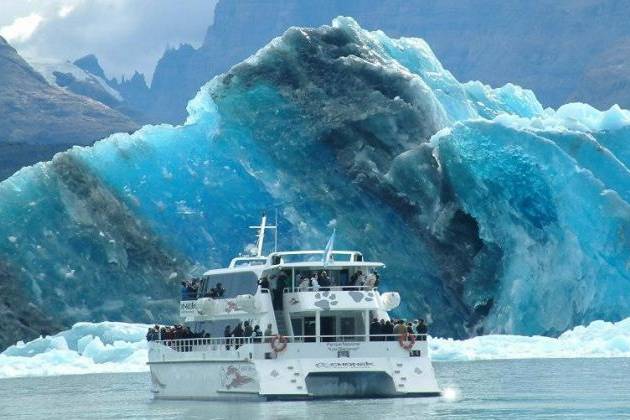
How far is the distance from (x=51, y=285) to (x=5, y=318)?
7.74 ft

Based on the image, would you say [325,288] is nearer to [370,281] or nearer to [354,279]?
[354,279]

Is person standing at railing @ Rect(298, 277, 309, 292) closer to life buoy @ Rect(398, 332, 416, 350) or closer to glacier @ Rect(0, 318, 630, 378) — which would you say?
life buoy @ Rect(398, 332, 416, 350)

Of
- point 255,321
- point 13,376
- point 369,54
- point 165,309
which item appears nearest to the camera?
point 255,321

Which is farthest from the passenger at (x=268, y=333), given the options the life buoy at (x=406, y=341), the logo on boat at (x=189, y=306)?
the logo on boat at (x=189, y=306)

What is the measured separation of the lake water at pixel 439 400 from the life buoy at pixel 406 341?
4.58ft

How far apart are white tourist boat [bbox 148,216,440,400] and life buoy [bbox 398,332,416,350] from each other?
0.08ft

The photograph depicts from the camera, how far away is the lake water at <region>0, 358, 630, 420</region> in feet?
129

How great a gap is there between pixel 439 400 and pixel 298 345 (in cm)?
423

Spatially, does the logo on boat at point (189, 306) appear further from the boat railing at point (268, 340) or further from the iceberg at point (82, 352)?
the iceberg at point (82, 352)

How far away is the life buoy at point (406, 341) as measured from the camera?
42125 mm

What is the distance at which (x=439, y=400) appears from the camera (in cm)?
4309

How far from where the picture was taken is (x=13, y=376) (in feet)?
214

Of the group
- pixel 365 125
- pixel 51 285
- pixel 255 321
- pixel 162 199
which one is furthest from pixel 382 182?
pixel 255 321

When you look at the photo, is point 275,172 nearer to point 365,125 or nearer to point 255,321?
point 365,125
